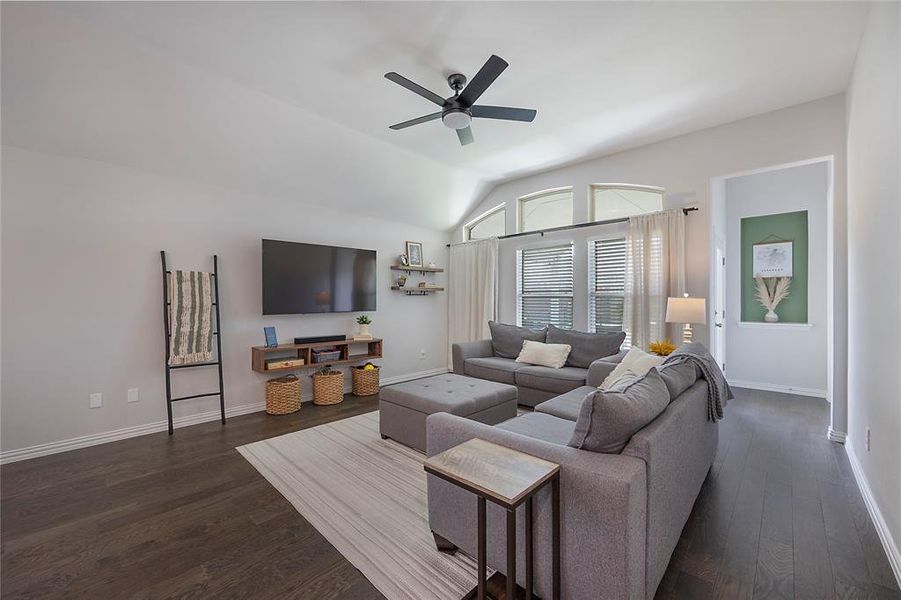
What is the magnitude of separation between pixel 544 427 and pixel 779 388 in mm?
4648

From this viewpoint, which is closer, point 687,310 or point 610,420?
point 610,420

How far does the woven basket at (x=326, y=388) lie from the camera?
176 inches

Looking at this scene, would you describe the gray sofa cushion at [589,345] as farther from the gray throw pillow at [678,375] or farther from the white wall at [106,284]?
the white wall at [106,284]

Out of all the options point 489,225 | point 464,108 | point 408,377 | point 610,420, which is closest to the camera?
point 610,420

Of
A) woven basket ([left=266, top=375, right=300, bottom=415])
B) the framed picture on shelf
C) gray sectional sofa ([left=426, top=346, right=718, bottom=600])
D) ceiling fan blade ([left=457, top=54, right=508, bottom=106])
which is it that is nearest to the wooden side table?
gray sectional sofa ([left=426, top=346, right=718, bottom=600])

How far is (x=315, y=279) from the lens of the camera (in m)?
4.63

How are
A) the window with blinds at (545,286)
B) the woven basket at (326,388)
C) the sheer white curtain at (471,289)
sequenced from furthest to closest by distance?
the sheer white curtain at (471,289)
the window with blinds at (545,286)
the woven basket at (326,388)

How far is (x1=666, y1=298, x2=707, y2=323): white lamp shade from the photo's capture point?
140 inches

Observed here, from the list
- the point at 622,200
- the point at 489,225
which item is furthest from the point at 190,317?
the point at 622,200

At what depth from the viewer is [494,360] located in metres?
4.83

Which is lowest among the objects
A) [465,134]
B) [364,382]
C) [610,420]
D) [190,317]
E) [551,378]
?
[364,382]

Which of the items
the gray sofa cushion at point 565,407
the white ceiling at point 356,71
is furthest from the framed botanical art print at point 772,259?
the gray sofa cushion at point 565,407

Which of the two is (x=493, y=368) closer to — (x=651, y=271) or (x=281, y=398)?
(x=651, y=271)

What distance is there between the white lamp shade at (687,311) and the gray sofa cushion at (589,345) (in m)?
0.67
